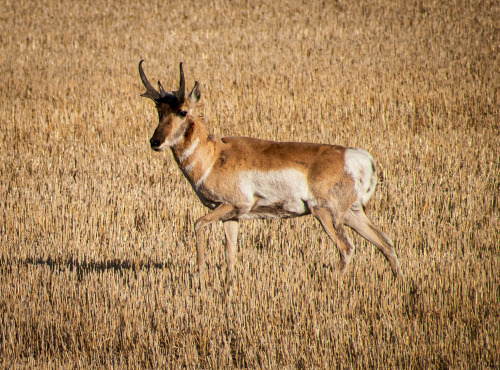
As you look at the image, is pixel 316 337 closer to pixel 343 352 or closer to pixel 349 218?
pixel 343 352

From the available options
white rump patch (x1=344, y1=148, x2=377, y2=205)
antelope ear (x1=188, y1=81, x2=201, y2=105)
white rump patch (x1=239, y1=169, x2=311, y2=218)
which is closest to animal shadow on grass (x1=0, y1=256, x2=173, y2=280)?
white rump patch (x1=239, y1=169, x2=311, y2=218)

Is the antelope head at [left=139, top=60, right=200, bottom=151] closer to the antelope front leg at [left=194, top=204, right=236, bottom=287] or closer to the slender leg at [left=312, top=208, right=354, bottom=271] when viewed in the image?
the antelope front leg at [left=194, top=204, right=236, bottom=287]

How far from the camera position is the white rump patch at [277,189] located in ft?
18.6

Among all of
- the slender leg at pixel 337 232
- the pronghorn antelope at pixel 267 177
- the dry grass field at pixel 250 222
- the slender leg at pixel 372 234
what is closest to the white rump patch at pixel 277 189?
the pronghorn antelope at pixel 267 177

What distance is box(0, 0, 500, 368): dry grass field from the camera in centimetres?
468

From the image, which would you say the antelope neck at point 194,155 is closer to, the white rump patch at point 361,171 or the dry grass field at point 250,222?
the dry grass field at point 250,222

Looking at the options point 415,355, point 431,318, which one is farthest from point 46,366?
point 431,318

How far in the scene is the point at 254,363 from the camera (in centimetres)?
438

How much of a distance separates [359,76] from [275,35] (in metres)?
4.09

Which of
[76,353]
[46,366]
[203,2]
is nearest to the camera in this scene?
[46,366]

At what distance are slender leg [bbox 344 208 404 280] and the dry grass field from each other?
14 cm

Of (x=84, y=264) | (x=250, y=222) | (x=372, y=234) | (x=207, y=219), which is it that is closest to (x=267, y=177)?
(x=207, y=219)

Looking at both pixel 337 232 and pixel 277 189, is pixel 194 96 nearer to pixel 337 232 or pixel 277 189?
pixel 277 189

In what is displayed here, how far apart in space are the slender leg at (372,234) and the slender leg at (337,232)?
176 millimetres
